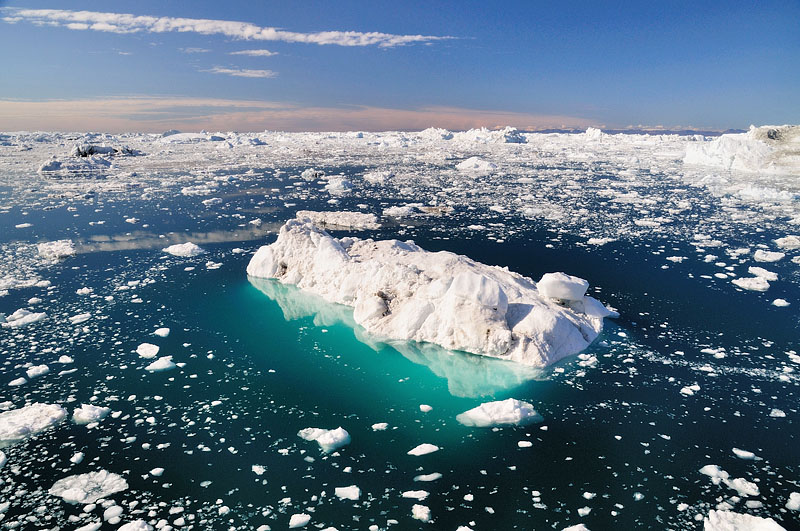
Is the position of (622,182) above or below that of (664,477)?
above

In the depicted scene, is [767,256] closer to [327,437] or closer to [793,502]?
[793,502]

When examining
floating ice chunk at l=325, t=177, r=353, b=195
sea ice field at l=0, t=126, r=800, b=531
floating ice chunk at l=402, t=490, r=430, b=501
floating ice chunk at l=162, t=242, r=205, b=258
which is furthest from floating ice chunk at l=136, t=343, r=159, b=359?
floating ice chunk at l=325, t=177, r=353, b=195

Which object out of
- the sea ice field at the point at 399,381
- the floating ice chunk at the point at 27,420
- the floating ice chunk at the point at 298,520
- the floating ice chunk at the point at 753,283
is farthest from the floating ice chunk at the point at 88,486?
the floating ice chunk at the point at 753,283

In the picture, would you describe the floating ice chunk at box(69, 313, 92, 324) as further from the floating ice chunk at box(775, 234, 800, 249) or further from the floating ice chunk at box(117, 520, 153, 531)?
the floating ice chunk at box(775, 234, 800, 249)

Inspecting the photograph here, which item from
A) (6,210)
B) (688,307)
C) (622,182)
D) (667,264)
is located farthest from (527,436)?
(622,182)

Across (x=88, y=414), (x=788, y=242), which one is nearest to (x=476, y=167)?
(x=788, y=242)

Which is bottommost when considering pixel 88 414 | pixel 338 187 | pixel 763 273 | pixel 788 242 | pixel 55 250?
pixel 88 414

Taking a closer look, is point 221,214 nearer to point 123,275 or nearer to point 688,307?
point 123,275
